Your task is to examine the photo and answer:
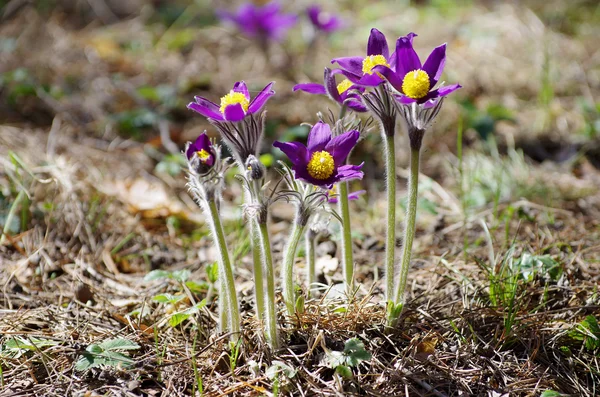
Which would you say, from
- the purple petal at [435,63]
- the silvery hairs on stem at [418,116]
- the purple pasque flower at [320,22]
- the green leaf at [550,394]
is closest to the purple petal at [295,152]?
the silvery hairs on stem at [418,116]

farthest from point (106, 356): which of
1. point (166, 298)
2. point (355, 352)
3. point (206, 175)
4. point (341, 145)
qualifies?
point (341, 145)

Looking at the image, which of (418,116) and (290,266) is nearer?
(418,116)

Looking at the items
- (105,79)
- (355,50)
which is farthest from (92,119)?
(355,50)

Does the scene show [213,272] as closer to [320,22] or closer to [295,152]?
[295,152]

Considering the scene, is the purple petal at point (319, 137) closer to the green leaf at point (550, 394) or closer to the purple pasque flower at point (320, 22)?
the green leaf at point (550, 394)

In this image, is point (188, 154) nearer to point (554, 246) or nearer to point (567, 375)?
point (567, 375)

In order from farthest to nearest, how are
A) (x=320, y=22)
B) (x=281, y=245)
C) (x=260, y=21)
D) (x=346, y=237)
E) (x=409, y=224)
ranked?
(x=260, y=21) → (x=320, y=22) → (x=281, y=245) → (x=346, y=237) → (x=409, y=224)

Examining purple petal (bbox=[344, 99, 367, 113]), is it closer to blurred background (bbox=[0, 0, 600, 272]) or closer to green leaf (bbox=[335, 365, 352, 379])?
green leaf (bbox=[335, 365, 352, 379])
